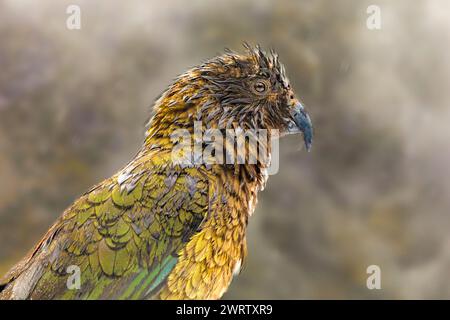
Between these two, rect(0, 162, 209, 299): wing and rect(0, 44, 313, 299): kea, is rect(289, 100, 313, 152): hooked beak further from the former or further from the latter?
rect(0, 162, 209, 299): wing

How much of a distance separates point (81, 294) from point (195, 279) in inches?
31.7

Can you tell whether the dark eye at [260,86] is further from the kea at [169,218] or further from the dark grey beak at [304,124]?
the dark grey beak at [304,124]

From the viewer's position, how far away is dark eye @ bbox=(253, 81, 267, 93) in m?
5.30

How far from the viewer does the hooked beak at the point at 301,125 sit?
212 inches

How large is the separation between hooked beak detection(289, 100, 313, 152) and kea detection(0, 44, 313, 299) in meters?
0.28

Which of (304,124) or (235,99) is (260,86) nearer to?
(235,99)

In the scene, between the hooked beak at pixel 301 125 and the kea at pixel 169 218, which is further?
the hooked beak at pixel 301 125

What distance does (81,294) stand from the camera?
176 inches

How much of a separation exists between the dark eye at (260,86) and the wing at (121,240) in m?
0.96

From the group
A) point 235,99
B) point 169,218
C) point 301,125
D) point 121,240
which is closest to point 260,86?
point 235,99

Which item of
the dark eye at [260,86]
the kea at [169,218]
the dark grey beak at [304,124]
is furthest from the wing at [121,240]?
the dark grey beak at [304,124]

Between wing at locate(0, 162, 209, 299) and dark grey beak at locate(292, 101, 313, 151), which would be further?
dark grey beak at locate(292, 101, 313, 151)

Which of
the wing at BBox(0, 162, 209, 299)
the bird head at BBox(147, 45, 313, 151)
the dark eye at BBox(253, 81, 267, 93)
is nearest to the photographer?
the wing at BBox(0, 162, 209, 299)

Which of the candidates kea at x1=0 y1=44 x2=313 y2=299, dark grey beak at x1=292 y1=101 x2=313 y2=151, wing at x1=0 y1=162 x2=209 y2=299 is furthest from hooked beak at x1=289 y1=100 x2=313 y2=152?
wing at x1=0 y1=162 x2=209 y2=299
